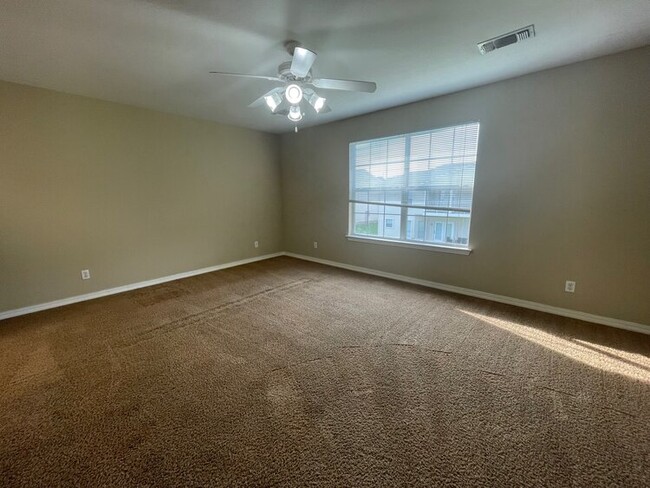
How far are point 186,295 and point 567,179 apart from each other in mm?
4561

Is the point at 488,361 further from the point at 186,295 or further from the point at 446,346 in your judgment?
the point at 186,295

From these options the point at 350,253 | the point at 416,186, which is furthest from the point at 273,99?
the point at 350,253

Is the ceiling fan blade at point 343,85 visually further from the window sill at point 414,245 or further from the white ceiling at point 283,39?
the window sill at point 414,245

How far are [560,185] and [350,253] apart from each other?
285 centimetres

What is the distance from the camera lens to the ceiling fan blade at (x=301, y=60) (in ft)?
5.76

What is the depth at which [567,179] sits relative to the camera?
8.76 feet

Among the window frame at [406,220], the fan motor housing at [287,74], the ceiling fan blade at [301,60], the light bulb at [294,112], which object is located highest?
the fan motor housing at [287,74]

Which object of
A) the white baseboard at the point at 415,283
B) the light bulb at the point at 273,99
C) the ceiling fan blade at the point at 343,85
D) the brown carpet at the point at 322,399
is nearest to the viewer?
the brown carpet at the point at 322,399

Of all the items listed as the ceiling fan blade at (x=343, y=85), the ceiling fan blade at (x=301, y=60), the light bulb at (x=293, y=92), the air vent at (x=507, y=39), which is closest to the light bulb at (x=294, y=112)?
the light bulb at (x=293, y=92)

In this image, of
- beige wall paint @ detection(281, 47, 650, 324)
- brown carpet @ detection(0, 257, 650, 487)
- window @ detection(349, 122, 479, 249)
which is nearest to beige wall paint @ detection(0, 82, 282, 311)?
brown carpet @ detection(0, 257, 650, 487)

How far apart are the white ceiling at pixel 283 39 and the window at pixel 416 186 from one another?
2.38 feet

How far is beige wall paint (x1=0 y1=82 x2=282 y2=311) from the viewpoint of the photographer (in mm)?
2875

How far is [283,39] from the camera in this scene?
6.72ft

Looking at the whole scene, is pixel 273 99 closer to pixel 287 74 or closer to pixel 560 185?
pixel 287 74
